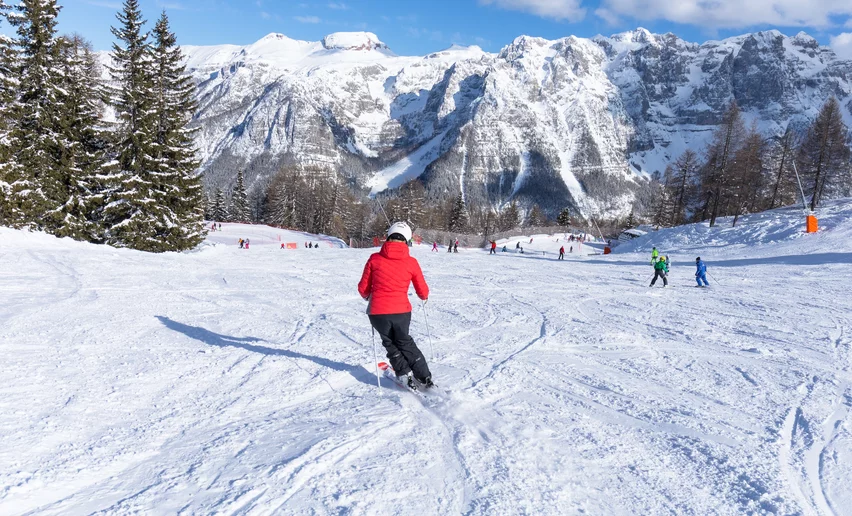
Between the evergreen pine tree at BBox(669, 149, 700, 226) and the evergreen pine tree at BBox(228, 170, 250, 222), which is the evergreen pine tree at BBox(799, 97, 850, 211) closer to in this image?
the evergreen pine tree at BBox(669, 149, 700, 226)

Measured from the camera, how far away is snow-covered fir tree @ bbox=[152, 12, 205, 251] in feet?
75.3

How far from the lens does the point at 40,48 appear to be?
20469mm

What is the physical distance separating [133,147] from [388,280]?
23.0 metres

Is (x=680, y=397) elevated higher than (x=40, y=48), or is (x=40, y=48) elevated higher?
(x=40, y=48)

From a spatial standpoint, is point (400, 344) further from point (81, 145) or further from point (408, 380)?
point (81, 145)

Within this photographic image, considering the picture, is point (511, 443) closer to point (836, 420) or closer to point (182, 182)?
point (836, 420)

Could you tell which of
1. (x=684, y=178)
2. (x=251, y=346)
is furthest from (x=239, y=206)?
(x=251, y=346)

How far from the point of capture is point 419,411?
4379 mm

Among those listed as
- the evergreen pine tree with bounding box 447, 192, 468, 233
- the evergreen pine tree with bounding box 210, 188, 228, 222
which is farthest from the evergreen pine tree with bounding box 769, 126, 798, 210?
the evergreen pine tree with bounding box 210, 188, 228, 222

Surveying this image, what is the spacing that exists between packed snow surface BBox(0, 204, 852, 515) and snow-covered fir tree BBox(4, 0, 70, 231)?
1262 cm

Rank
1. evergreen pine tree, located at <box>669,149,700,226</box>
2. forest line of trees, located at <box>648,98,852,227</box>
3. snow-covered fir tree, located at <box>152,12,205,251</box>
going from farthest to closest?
1. evergreen pine tree, located at <box>669,149,700,226</box>
2. forest line of trees, located at <box>648,98,852,227</box>
3. snow-covered fir tree, located at <box>152,12,205,251</box>

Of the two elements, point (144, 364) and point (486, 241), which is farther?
point (486, 241)

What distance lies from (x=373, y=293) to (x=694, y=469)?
3.23 metres

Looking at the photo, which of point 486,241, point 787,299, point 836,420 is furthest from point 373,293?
point 486,241
